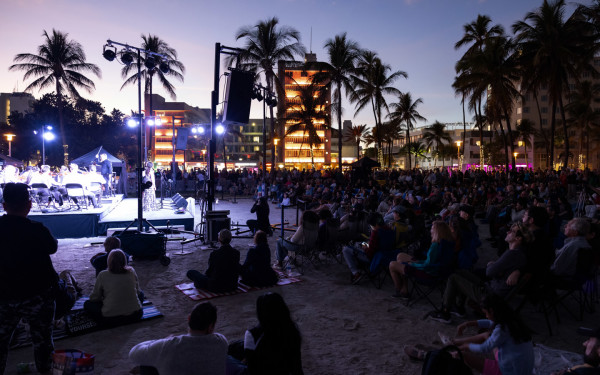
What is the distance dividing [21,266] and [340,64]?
91.5 feet

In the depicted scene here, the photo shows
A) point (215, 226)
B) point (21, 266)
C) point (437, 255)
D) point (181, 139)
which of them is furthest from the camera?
point (181, 139)

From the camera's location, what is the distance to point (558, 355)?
3834 mm

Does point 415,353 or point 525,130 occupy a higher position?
point 525,130

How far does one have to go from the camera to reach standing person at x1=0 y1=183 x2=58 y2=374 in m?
3.04

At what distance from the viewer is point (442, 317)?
4980mm

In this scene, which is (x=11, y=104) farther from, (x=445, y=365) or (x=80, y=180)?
(x=445, y=365)

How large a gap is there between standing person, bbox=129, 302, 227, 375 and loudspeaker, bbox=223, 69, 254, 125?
23.6 ft

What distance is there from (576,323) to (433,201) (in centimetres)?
743

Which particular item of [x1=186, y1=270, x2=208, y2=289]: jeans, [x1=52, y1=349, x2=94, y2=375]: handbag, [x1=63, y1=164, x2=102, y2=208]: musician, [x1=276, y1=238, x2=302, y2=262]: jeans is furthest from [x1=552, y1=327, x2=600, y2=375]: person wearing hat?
[x1=63, y1=164, x2=102, y2=208]: musician

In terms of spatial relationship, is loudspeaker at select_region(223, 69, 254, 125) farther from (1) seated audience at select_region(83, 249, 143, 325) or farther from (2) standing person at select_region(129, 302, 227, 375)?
(2) standing person at select_region(129, 302, 227, 375)

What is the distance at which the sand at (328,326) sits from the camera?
3.95m

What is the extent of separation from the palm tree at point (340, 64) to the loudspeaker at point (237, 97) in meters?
19.0

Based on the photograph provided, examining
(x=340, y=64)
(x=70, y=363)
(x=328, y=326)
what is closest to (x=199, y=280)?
(x=328, y=326)

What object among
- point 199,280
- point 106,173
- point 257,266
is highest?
point 106,173
